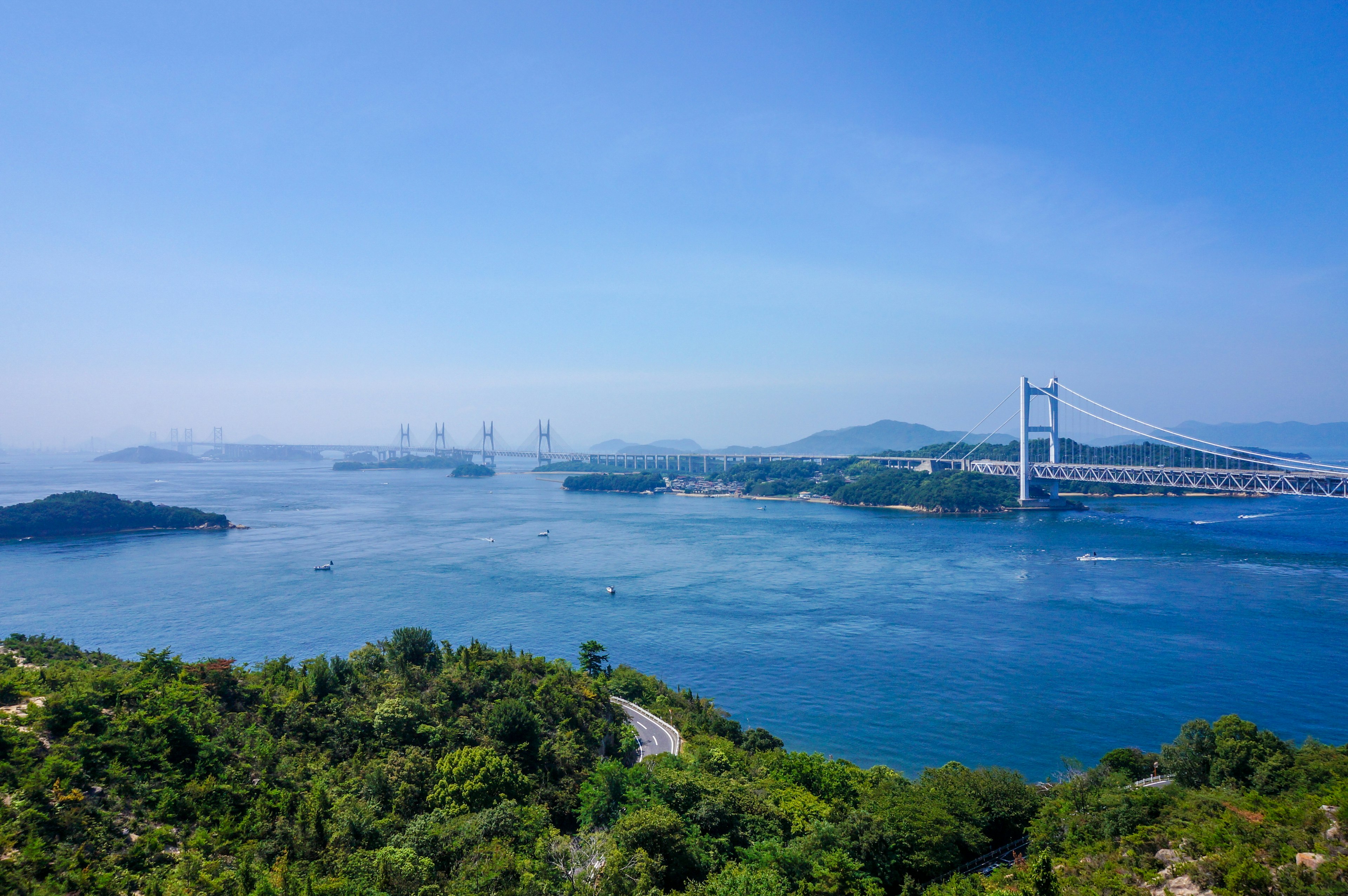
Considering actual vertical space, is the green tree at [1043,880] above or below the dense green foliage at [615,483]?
below

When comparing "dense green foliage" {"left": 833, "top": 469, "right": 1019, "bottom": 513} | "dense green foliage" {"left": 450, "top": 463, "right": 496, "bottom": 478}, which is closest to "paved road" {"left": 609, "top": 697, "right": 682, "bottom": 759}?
"dense green foliage" {"left": 833, "top": 469, "right": 1019, "bottom": 513}

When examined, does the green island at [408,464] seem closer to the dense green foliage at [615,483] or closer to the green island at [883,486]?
the dense green foliage at [615,483]

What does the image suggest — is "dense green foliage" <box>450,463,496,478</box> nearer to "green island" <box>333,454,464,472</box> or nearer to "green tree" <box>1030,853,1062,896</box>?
"green island" <box>333,454,464,472</box>

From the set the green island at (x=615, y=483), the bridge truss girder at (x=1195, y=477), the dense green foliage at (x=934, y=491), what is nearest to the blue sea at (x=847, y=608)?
the bridge truss girder at (x=1195, y=477)

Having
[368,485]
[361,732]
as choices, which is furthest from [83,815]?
Result: [368,485]

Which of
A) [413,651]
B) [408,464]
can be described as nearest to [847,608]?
[413,651]

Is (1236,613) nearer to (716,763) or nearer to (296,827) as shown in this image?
(716,763)
